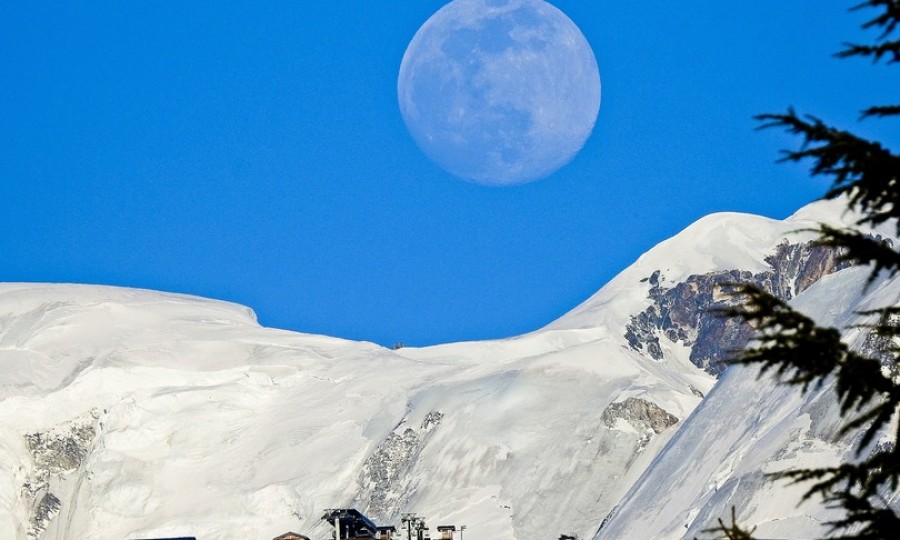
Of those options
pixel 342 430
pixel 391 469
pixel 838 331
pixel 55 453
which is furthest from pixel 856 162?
pixel 55 453

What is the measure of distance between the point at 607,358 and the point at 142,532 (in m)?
42.1

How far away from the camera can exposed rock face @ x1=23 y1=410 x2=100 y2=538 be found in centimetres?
15050

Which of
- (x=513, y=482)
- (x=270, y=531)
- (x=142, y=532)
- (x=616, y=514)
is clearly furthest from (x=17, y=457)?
(x=616, y=514)

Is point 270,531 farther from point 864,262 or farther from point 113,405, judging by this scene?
point 864,262

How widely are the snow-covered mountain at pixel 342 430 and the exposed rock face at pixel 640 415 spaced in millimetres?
155

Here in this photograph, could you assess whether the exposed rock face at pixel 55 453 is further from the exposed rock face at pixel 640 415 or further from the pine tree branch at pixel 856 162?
the pine tree branch at pixel 856 162

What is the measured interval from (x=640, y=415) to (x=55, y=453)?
186 feet

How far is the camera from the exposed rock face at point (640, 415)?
424 feet

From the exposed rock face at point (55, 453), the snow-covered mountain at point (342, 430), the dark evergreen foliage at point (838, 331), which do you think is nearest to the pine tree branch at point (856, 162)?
the dark evergreen foliage at point (838, 331)

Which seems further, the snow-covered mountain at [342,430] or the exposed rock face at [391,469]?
the exposed rock face at [391,469]

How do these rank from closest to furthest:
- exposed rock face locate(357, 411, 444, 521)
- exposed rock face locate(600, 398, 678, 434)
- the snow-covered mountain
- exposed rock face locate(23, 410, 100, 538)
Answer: the snow-covered mountain
exposed rock face locate(600, 398, 678, 434)
exposed rock face locate(357, 411, 444, 521)
exposed rock face locate(23, 410, 100, 538)

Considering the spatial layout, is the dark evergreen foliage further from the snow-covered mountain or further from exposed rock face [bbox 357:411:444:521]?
exposed rock face [bbox 357:411:444:521]

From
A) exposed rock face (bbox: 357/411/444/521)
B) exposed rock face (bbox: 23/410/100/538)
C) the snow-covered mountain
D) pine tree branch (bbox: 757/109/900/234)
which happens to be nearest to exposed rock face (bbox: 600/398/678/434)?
the snow-covered mountain

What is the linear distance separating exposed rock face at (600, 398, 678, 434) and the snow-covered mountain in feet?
0.51
